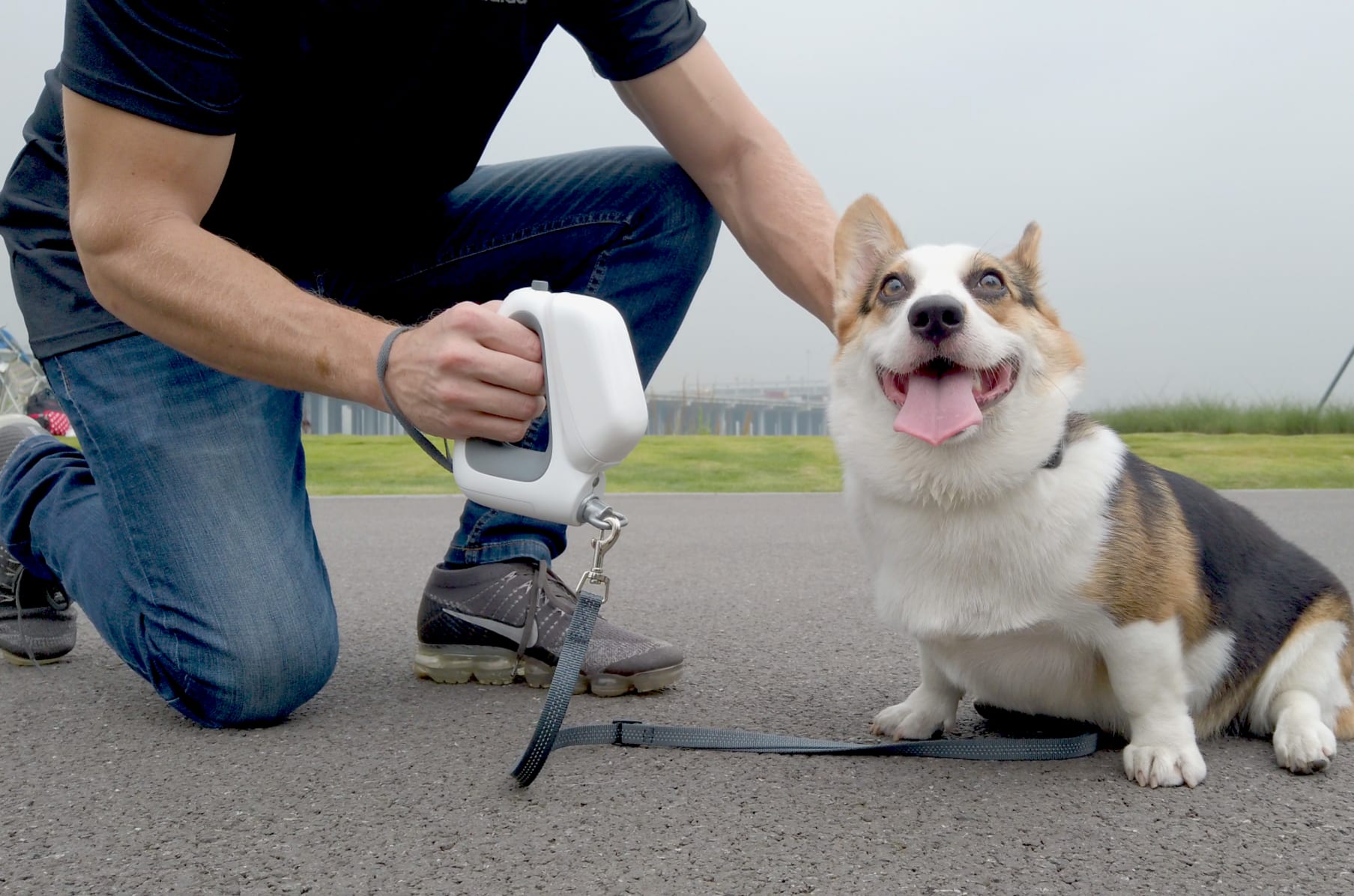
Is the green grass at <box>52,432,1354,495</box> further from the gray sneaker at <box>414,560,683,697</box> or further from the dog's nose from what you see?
the dog's nose

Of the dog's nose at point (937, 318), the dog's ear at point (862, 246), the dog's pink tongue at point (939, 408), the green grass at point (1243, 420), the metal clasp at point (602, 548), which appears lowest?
the green grass at point (1243, 420)

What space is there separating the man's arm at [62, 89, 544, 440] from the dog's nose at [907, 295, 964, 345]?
646 millimetres

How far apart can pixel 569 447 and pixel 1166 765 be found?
1.10 meters

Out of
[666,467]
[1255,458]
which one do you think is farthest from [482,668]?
[1255,458]

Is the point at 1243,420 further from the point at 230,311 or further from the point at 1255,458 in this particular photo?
the point at 230,311

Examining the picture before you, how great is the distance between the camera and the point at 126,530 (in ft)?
7.11

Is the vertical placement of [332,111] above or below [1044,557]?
above

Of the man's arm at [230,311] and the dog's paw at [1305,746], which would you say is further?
the dog's paw at [1305,746]

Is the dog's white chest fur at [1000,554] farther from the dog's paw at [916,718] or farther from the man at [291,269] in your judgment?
the man at [291,269]

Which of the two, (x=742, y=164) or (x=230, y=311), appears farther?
(x=742, y=164)

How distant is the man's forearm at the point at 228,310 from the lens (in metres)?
1.71

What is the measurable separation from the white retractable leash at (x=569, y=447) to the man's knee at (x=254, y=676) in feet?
2.12

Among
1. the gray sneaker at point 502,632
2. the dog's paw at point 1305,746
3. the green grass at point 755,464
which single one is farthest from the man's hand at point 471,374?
the green grass at point 755,464

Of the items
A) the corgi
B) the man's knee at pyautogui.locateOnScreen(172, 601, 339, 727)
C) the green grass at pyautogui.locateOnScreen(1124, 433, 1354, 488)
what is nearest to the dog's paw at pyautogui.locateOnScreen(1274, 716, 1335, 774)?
the corgi
